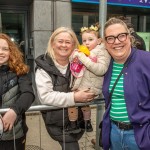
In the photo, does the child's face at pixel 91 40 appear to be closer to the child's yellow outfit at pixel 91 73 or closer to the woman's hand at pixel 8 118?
the child's yellow outfit at pixel 91 73

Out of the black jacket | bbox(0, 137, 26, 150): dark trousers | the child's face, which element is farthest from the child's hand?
bbox(0, 137, 26, 150): dark trousers

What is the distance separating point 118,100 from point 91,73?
0.49m

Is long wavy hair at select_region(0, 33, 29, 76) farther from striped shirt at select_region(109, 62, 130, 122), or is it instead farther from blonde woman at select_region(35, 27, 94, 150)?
striped shirt at select_region(109, 62, 130, 122)

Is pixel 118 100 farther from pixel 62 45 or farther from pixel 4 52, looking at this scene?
pixel 4 52

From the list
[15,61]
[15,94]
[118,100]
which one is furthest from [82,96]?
[15,61]

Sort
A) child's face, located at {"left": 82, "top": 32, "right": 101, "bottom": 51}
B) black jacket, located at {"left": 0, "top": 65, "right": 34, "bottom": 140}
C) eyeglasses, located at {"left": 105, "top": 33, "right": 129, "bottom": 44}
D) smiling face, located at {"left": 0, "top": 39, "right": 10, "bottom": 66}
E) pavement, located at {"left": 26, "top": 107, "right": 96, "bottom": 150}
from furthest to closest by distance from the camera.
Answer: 1. pavement, located at {"left": 26, "top": 107, "right": 96, "bottom": 150}
2. child's face, located at {"left": 82, "top": 32, "right": 101, "bottom": 51}
3. smiling face, located at {"left": 0, "top": 39, "right": 10, "bottom": 66}
4. black jacket, located at {"left": 0, "top": 65, "right": 34, "bottom": 140}
5. eyeglasses, located at {"left": 105, "top": 33, "right": 129, "bottom": 44}

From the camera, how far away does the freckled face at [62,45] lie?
8.38 feet

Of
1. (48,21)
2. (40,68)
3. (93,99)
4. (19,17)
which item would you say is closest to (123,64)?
(93,99)

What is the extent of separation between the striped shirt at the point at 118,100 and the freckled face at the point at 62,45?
0.56 m

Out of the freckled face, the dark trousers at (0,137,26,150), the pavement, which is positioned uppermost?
the freckled face

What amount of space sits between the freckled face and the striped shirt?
1.83 feet

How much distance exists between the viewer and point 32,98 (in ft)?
8.14

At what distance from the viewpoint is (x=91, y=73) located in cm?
259

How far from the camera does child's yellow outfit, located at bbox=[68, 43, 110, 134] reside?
2.46 meters
